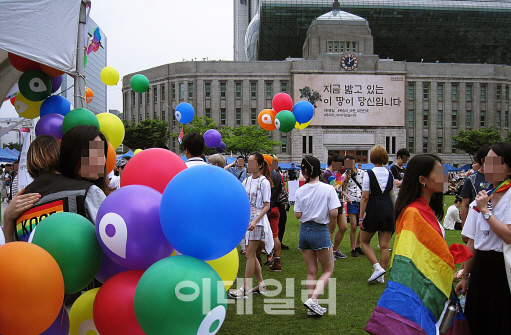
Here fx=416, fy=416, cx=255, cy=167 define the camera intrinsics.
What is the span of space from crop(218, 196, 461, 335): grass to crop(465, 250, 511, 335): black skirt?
4.46 ft

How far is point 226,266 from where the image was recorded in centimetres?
273

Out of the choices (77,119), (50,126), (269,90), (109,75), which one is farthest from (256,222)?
(269,90)

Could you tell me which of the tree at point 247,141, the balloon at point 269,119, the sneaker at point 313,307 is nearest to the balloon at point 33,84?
the sneaker at point 313,307

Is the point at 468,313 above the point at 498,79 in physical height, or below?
below

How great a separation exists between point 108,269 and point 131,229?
0.47m

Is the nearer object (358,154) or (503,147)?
(503,147)

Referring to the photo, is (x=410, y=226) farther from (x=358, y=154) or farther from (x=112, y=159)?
(x=358, y=154)

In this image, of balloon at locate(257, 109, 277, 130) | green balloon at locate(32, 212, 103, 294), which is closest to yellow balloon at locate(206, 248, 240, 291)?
green balloon at locate(32, 212, 103, 294)

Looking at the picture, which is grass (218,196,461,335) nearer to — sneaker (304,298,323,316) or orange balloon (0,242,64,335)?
sneaker (304,298,323,316)

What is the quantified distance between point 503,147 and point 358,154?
50.3 meters

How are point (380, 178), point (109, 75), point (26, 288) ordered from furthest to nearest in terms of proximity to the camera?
point (109, 75) < point (380, 178) < point (26, 288)

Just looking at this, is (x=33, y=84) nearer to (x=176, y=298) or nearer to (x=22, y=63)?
(x=22, y=63)

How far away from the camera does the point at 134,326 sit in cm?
226

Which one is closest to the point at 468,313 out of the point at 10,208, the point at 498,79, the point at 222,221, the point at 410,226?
the point at 410,226
